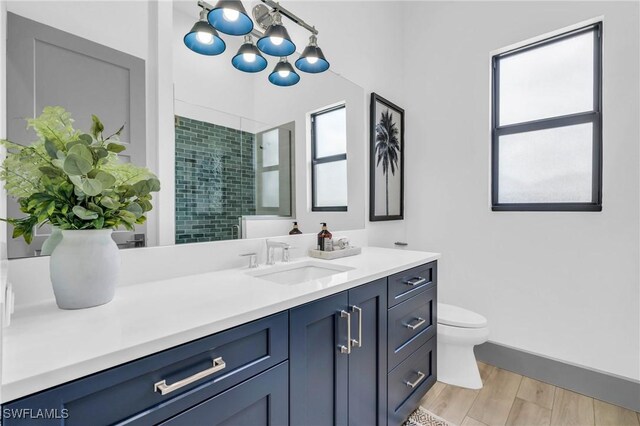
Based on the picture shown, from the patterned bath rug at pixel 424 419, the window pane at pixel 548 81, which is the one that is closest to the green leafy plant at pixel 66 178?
the patterned bath rug at pixel 424 419

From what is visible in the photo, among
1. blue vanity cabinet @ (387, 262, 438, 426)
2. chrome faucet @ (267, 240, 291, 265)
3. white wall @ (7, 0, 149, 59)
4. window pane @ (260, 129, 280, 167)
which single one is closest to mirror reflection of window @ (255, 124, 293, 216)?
window pane @ (260, 129, 280, 167)

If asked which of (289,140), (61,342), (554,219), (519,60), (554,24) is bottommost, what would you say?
(61,342)

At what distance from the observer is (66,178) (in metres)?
0.75

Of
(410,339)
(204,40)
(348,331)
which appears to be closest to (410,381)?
(410,339)

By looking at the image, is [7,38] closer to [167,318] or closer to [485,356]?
[167,318]

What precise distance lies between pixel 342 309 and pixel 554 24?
2.42 metres

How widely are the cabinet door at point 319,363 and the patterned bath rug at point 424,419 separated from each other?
2.37 feet

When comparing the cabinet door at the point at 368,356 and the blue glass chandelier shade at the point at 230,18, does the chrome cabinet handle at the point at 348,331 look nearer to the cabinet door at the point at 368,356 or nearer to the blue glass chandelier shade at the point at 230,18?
the cabinet door at the point at 368,356

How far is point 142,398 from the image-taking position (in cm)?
63

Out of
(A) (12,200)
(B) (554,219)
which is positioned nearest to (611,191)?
(B) (554,219)

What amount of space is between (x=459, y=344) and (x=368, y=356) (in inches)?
39.3

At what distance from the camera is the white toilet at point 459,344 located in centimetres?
187

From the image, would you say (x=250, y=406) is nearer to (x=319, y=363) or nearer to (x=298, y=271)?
(x=319, y=363)

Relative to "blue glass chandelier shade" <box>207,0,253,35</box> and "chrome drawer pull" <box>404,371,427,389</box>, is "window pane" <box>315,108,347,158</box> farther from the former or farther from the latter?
"chrome drawer pull" <box>404,371,427,389</box>
